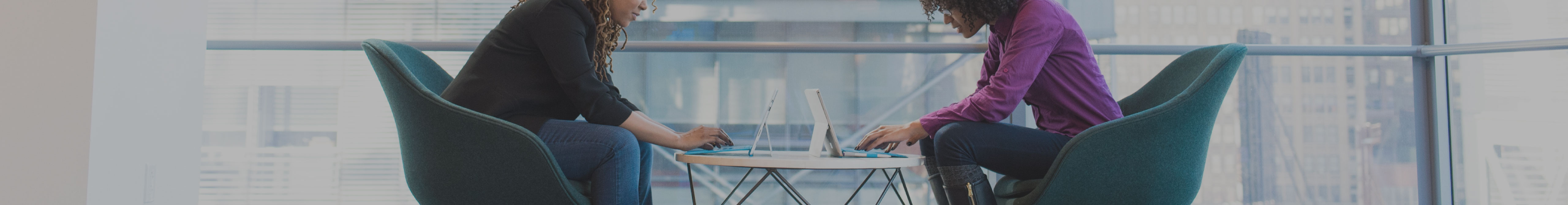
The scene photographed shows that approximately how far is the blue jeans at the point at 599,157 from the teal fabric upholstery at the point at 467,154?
0.11ft

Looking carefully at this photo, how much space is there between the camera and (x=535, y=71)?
1.67 meters

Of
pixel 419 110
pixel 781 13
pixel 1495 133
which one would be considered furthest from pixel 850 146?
pixel 1495 133

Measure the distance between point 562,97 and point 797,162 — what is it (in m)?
0.57

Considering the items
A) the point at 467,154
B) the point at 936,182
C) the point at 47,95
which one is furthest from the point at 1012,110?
the point at 47,95

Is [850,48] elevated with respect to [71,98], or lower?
elevated

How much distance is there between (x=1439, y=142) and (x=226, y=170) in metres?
3.65

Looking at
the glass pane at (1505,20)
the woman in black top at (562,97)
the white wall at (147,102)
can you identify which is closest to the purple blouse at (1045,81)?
the woman in black top at (562,97)

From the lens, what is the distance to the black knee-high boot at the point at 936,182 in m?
1.85

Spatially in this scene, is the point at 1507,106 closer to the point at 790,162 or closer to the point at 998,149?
the point at 998,149

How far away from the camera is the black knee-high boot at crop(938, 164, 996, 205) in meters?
1.63

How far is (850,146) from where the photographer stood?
8.37ft

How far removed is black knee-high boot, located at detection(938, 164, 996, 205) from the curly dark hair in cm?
38

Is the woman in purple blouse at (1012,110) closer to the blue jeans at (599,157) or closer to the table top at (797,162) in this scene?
the table top at (797,162)

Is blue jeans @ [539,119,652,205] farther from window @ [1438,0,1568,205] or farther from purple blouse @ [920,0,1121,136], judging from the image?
window @ [1438,0,1568,205]
